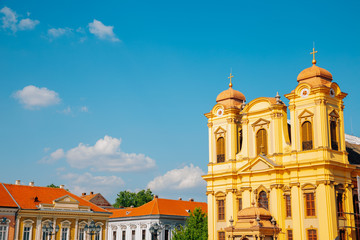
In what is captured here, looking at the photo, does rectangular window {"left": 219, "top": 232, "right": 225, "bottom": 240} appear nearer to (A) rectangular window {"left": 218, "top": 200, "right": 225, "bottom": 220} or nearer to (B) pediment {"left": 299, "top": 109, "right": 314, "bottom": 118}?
(A) rectangular window {"left": 218, "top": 200, "right": 225, "bottom": 220}

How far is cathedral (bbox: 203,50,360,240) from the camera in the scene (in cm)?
3950

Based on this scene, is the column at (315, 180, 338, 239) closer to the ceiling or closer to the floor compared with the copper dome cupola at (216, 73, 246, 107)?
closer to the floor

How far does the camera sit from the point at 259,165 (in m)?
43.9

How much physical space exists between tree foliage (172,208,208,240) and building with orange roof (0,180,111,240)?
29.1ft

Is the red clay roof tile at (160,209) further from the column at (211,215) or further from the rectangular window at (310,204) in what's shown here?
the rectangular window at (310,204)

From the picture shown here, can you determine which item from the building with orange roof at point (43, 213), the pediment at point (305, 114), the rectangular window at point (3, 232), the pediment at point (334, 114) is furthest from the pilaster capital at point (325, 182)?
the rectangular window at point (3, 232)

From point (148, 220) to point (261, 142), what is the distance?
78.4 ft

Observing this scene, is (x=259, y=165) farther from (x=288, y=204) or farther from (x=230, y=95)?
(x=230, y=95)

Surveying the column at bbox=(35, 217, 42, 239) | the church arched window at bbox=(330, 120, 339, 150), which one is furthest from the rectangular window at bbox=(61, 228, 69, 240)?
the church arched window at bbox=(330, 120, 339, 150)

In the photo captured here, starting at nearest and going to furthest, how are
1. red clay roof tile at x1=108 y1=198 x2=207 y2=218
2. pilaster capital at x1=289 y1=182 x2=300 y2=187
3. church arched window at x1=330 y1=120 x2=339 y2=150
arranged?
pilaster capital at x1=289 y1=182 x2=300 y2=187
church arched window at x1=330 y1=120 x2=339 y2=150
red clay roof tile at x1=108 y1=198 x2=207 y2=218

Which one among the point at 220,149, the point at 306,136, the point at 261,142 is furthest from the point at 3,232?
the point at 306,136

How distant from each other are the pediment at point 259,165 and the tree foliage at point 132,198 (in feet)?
179

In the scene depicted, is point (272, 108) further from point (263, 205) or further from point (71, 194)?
point (71, 194)

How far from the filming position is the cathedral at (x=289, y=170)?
3950 cm
